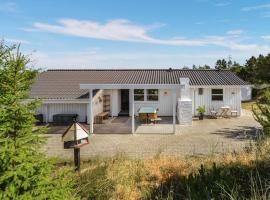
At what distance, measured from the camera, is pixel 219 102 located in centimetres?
2405

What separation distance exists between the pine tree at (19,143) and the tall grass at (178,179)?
7.62ft

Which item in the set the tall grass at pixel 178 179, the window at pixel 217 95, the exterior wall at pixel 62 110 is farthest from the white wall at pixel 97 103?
the tall grass at pixel 178 179

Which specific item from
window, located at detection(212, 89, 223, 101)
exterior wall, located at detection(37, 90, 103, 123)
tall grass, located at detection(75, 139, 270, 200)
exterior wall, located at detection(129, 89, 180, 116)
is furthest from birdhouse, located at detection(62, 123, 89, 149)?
window, located at detection(212, 89, 223, 101)

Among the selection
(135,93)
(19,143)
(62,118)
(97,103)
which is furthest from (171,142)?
(19,143)

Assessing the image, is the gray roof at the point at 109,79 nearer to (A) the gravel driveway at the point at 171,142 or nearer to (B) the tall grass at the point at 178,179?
(A) the gravel driveway at the point at 171,142

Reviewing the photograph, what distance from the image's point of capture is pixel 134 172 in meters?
8.75

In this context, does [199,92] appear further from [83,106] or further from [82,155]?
[82,155]

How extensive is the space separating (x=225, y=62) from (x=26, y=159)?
55620 millimetres

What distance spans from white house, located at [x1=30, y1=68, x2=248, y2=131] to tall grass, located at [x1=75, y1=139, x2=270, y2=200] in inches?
429

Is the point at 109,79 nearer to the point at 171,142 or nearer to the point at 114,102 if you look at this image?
the point at 114,102

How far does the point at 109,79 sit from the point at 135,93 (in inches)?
105

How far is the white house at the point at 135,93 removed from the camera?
71.4 ft

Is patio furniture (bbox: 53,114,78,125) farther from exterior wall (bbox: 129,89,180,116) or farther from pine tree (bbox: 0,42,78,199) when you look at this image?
pine tree (bbox: 0,42,78,199)

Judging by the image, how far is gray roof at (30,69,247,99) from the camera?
74.0 ft
